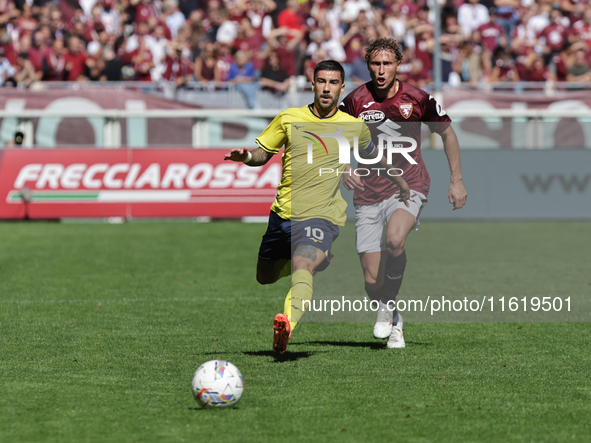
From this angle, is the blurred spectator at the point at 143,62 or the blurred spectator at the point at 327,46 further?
the blurred spectator at the point at 143,62

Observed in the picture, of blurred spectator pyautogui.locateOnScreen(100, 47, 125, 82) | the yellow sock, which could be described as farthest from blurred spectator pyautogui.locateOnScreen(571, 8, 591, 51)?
the yellow sock

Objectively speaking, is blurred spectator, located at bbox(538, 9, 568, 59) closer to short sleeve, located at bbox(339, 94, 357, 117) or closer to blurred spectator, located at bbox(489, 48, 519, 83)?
blurred spectator, located at bbox(489, 48, 519, 83)

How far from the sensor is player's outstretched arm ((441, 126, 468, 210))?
6.55 metres

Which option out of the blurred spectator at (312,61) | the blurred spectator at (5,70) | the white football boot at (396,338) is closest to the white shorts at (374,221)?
the white football boot at (396,338)

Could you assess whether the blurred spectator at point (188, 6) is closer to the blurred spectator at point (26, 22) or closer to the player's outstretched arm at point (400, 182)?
the blurred spectator at point (26, 22)

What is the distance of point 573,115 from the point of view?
16.6 m

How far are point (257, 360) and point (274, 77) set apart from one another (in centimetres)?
1190

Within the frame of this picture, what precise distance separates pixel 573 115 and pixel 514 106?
4.55 ft

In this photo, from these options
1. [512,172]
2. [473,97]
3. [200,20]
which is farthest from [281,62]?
[512,172]

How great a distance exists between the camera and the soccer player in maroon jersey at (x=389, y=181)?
6.59 metres

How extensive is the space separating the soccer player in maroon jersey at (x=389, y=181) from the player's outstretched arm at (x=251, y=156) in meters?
0.66

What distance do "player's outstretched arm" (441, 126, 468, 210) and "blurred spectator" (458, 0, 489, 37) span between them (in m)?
14.2

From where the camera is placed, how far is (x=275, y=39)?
739 inches

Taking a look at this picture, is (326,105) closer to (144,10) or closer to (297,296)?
(297,296)
